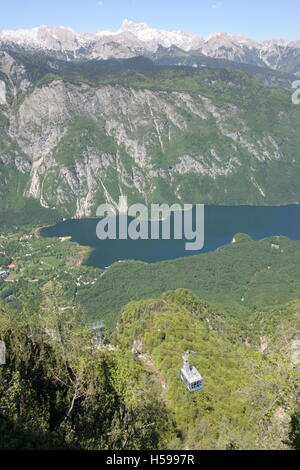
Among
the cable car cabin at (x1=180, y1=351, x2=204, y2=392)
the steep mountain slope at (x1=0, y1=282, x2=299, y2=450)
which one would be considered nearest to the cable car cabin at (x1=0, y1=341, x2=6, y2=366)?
the steep mountain slope at (x1=0, y1=282, x2=299, y2=450)

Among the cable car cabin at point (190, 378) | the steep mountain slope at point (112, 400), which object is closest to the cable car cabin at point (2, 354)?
the steep mountain slope at point (112, 400)

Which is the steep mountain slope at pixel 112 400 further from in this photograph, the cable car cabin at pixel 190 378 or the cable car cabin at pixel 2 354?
the cable car cabin at pixel 190 378

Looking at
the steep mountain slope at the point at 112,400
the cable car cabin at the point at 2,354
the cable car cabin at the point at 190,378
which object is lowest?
the cable car cabin at the point at 190,378

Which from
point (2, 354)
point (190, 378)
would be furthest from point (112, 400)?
point (190, 378)

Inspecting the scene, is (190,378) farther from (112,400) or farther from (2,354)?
(2,354)

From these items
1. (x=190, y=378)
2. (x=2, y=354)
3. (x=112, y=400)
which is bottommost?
(x=190, y=378)

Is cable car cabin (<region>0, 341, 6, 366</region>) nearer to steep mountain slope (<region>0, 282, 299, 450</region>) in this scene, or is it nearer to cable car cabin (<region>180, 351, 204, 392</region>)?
steep mountain slope (<region>0, 282, 299, 450</region>)

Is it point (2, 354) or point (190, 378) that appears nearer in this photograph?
point (2, 354)

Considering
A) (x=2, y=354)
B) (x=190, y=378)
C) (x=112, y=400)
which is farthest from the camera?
(x=190, y=378)
